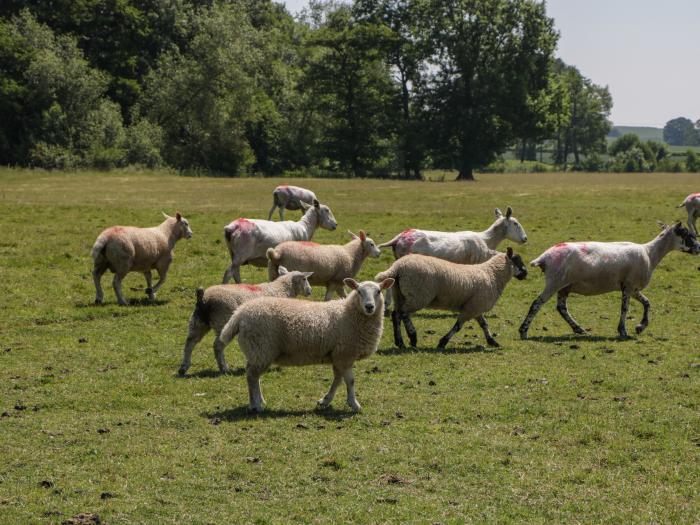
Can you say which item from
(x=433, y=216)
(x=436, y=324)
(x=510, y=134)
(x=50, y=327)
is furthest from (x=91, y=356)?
(x=510, y=134)

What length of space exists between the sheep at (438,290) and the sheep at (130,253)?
6.39 meters

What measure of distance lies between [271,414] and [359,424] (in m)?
1.18

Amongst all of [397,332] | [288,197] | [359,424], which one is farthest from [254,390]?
[288,197]

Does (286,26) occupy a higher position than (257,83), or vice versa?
(286,26)

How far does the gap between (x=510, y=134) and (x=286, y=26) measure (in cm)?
4723

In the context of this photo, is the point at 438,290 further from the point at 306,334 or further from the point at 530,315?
the point at 306,334

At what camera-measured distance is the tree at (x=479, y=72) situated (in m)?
85.5

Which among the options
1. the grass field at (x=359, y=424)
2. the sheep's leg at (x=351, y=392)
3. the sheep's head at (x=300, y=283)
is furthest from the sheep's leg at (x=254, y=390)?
the sheep's head at (x=300, y=283)

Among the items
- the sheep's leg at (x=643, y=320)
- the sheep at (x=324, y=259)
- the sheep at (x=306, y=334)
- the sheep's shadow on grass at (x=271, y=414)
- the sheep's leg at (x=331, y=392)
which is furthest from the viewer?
the sheep at (x=324, y=259)

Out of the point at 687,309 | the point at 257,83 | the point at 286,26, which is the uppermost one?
the point at 286,26

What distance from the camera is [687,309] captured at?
2041cm

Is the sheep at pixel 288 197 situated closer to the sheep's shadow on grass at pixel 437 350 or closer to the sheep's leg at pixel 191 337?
the sheep's shadow on grass at pixel 437 350

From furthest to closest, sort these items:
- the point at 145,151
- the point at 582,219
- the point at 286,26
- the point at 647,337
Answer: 1. the point at 286,26
2. the point at 145,151
3. the point at 582,219
4. the point at 647,337

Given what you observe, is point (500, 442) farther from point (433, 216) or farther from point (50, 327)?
point (433, 216)
